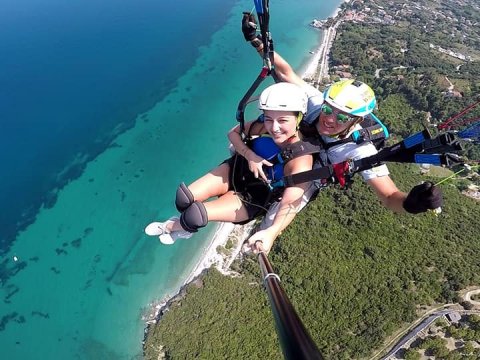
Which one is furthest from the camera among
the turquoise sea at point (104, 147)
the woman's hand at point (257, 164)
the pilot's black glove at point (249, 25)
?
the turquoise sea at point (104, 147)

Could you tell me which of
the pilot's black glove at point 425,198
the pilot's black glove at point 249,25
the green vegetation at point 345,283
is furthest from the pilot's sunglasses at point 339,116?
the green vegetation at point 345,283

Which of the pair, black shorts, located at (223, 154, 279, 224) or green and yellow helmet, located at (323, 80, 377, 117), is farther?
black shorts, located at (223, 154, 279, 224)

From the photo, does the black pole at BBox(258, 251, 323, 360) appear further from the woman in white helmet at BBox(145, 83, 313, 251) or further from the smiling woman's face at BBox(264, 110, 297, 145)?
the smiling woman's face at BBox(264, 110, 297, 145)

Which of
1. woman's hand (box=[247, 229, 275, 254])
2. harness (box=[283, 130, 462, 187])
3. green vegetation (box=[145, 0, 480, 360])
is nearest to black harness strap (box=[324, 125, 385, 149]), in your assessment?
harness (box=[283, 130, 462, 187])

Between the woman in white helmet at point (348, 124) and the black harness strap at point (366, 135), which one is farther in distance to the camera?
the black harness strap at point (366, 135)

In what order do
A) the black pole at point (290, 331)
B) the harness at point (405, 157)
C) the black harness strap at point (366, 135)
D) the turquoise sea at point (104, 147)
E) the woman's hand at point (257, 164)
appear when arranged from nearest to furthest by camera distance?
the black pole at point (290, 331) < the harness at point (405, 157) < the black harness strap at point (366, 135) < the woman's hand at point (257, 164) < the turquoise sea at point (104, 147)

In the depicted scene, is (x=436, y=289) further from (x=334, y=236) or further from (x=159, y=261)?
(x=159, y=261)

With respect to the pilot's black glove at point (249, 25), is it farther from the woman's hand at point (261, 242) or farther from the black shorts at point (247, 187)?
the woman's hand at point (261, 242)
